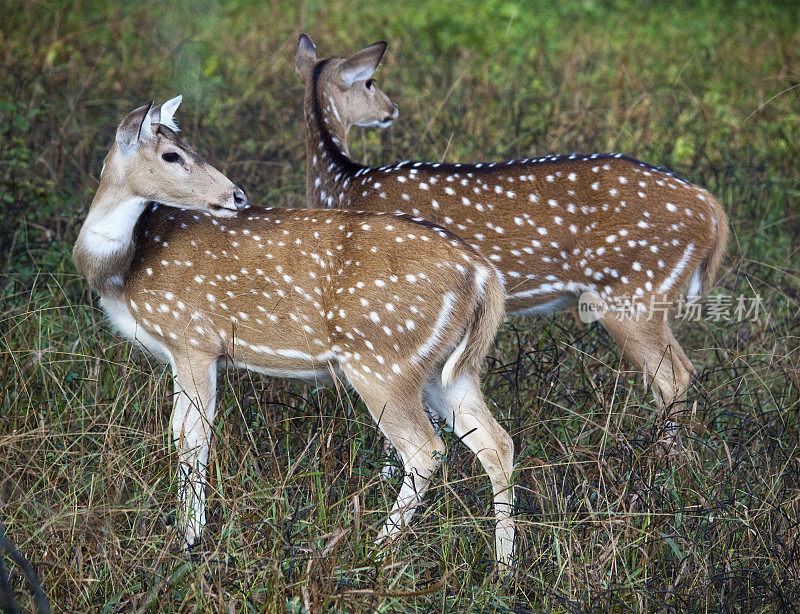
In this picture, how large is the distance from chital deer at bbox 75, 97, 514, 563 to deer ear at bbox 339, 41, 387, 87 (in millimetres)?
1683

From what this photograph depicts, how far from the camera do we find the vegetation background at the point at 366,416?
3.34 m

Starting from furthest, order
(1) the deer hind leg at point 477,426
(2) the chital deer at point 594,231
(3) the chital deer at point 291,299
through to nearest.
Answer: (2) the chital deer at point 594,231 < (1) the deer hind leg at point 477,426 < (3) the chital deer at point 291,299

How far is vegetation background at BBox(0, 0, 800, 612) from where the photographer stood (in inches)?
131

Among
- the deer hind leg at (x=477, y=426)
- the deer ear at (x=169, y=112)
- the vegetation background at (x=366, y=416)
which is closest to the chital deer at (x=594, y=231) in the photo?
the vegetation background at (x=366, y=416)

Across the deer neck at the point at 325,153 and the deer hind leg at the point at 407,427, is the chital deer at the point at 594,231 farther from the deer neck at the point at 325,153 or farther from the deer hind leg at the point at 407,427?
the deer hind leg at the point at 407,427

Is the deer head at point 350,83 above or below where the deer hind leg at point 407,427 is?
above

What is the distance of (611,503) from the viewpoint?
3680 millimetres

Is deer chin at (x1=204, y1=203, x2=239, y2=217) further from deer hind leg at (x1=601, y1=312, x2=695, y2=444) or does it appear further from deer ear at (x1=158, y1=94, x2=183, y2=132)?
deer hind leg at (x1=601, y1=312, x2=695, y2=444)

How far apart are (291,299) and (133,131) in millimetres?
959

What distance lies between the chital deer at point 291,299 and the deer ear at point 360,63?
5.52 feet

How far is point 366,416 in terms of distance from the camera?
444 centimetres

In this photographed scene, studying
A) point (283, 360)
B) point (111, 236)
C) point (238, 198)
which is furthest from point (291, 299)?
point (111, 236)

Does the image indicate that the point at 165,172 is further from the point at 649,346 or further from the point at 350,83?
the point at 649,346

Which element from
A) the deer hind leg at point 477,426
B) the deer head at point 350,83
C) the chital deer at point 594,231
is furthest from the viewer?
the deer head at point 350,83
